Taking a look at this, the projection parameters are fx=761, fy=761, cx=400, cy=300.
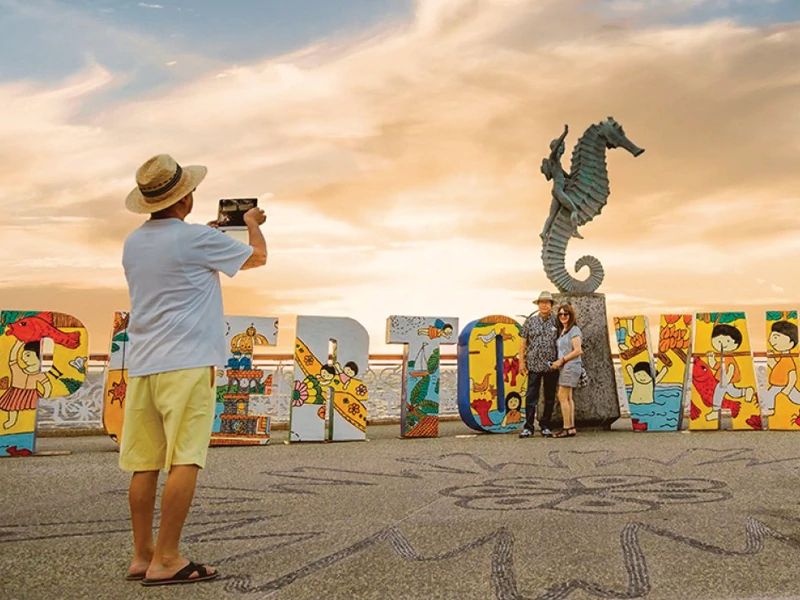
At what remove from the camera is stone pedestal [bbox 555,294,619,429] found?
10.9m

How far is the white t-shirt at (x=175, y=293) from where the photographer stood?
11.5ft

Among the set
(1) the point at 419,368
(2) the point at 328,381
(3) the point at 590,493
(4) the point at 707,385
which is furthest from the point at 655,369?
(3) the point at 590,493

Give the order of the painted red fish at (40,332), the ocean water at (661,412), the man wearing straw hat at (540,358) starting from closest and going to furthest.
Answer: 1. the painted red fish at (40,332)
2. the man wearing straw hat at (540,358)
3. the ocean water at (661,412)

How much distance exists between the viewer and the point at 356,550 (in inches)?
159

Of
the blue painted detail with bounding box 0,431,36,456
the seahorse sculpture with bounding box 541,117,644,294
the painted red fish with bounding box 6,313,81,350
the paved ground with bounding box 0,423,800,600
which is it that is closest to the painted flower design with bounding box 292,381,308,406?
the paved ground with bounding box 0,423,800,600

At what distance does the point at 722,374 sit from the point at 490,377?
3.43 m

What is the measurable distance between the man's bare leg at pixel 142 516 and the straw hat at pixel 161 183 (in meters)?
1.28

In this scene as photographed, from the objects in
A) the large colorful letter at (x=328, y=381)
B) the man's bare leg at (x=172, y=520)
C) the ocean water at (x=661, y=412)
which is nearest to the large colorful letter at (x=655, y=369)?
the ocean water at (x=661, y=412)

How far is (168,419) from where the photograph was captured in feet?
11.4

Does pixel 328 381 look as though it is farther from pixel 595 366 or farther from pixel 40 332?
pixel 595 366

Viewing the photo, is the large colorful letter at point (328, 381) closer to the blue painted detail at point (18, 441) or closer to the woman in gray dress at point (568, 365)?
the woman in gray dress at point (568, 365)

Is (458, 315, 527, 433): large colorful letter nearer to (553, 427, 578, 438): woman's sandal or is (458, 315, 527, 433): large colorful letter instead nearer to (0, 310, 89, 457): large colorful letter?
(553, 427, 578, 438): woman's sandal

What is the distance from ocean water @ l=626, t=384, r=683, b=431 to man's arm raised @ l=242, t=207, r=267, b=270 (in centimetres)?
843

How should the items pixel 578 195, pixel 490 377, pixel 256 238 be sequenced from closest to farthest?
pixel 256 238
pixel 490 377
pixel 578 195
